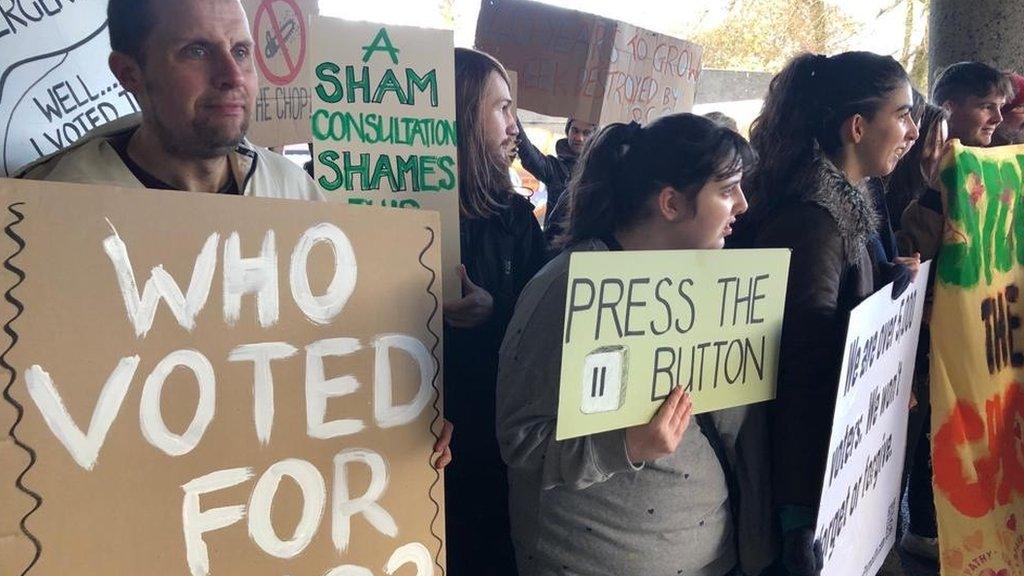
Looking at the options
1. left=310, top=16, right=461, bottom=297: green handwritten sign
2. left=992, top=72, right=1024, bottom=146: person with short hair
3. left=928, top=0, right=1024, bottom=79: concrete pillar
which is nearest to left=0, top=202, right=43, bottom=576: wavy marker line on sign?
left=310, top=16, right=461, bottom=297: green handwritten sign

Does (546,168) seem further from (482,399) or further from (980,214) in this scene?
(980,214)

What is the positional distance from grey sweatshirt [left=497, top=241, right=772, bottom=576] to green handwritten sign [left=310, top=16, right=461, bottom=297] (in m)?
0.42

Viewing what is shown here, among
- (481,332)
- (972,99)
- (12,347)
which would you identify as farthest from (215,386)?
(972,99)

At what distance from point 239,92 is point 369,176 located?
1.30 feet

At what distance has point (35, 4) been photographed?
5.24ft

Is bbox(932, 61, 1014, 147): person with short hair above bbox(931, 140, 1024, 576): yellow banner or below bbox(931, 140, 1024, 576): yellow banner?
above

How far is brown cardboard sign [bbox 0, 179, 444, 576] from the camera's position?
889mm

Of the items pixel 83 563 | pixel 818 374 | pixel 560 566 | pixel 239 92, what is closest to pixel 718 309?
pixel 818 374

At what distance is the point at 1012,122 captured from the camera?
2953 mm

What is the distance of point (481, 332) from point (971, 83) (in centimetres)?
192

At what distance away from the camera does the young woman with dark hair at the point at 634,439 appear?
127 centimetres

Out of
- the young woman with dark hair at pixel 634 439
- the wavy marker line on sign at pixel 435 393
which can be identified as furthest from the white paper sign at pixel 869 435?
the wavy marker line on sign at pixel 435 393

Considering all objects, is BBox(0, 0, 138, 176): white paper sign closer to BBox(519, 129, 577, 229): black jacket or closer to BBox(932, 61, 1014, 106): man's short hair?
BBox(519, 129, 577, 229): black jacket

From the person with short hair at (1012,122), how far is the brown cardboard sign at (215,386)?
2.64 m
